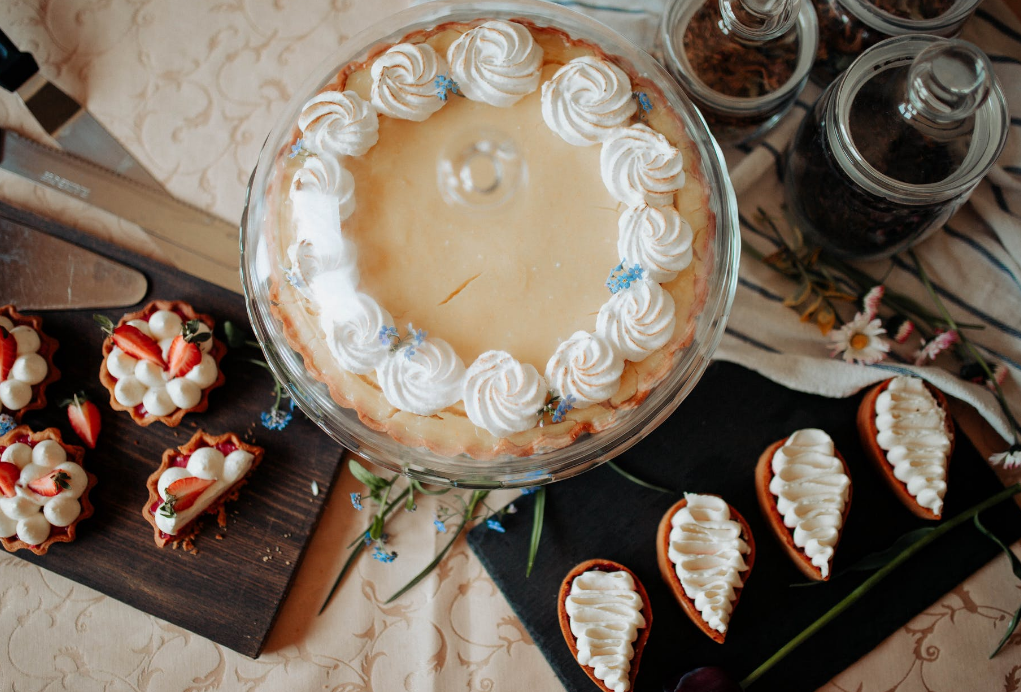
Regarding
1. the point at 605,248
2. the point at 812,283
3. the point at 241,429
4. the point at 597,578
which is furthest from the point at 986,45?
the point at 241,429

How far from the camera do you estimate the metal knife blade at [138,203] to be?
165 cm

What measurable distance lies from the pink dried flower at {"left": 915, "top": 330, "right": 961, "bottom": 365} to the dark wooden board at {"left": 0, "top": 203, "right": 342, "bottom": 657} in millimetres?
1395

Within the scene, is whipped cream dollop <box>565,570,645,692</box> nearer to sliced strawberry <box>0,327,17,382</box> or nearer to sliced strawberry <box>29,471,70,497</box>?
sliced strawberry <box>29,471,70,497</box>

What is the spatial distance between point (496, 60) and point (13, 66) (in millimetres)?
1201

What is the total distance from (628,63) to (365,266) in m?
0.67

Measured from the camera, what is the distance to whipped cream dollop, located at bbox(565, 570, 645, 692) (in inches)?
55.6

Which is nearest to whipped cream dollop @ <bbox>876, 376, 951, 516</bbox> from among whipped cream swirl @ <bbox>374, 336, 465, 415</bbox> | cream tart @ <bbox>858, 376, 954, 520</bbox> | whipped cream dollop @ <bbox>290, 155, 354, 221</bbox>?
cream tart @ <bbox>858, 376, 954, 520</bbox>

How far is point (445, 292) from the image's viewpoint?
126cm

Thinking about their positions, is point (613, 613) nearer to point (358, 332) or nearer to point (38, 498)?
point (358, 332)

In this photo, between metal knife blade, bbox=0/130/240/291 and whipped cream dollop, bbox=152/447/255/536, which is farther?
metal knife blade, bbox=0/130/240/291

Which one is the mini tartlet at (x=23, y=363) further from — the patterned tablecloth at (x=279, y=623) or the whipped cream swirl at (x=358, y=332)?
the whipped cream swirl at (x=358, y=332)

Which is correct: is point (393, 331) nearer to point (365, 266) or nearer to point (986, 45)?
point (365, 266)

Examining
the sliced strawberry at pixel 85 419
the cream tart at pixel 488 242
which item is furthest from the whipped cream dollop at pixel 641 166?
the sliced strawberry at pixel 85 419

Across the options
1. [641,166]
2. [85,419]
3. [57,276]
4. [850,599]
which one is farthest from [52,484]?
[850,599]
